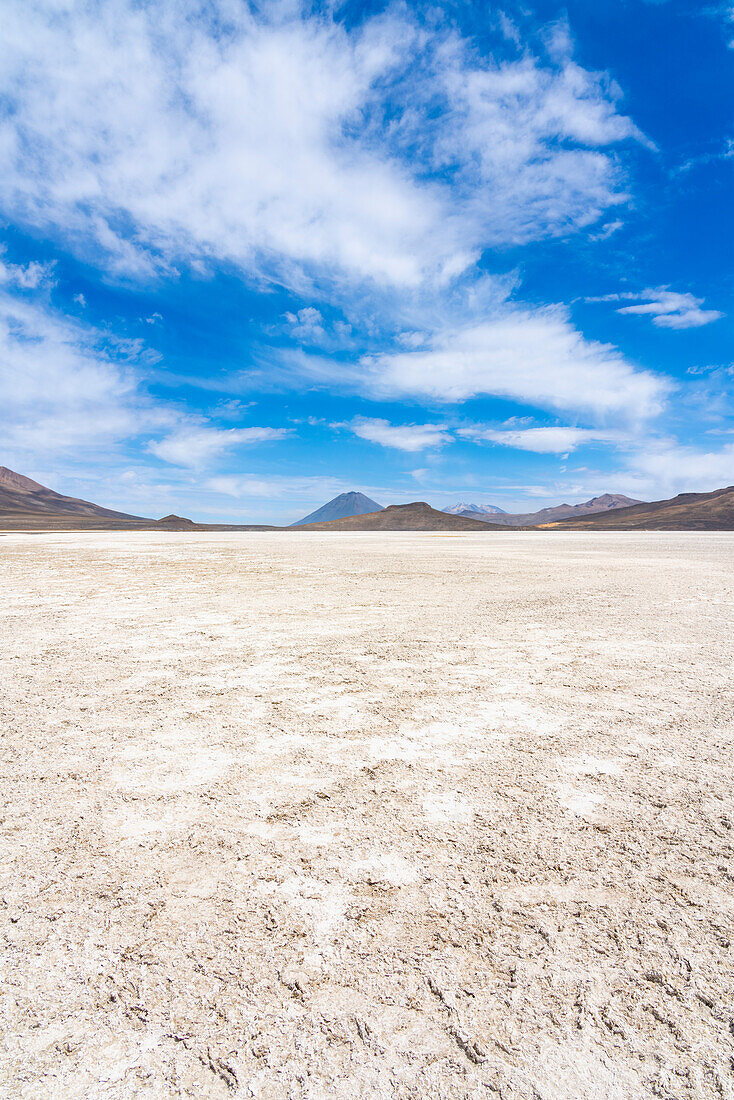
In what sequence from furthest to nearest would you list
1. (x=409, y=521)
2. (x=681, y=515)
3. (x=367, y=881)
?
(x=409, y=521), (x=681, y=515), (x=367, y=881)

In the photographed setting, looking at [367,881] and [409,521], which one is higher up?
[409,521]

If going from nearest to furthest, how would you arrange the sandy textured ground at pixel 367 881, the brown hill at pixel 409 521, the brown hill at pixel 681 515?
1. the sandy textured ground at pixel 367 881
2. the brown hill at pixel 681 515
3. the brown hill at pixel 409 521

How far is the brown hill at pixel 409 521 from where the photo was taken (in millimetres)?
129450

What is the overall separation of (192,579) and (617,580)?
9519 mm

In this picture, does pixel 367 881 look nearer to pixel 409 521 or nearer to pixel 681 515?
pixel 409 521

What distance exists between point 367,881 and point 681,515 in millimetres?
137921

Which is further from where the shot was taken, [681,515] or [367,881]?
[681,515]

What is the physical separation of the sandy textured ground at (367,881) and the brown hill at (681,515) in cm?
11375

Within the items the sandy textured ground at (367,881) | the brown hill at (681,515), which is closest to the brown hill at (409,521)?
the brown hill at (681,515)

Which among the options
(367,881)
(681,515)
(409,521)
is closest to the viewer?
(367,881)

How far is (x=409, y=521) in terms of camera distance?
5305 inches

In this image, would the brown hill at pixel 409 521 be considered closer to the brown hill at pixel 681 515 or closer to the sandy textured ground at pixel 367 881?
the brown hill at pixel 681 515

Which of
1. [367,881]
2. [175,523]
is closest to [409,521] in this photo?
[175,523]

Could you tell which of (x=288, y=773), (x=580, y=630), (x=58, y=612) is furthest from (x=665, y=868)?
(x=58, y=612)
